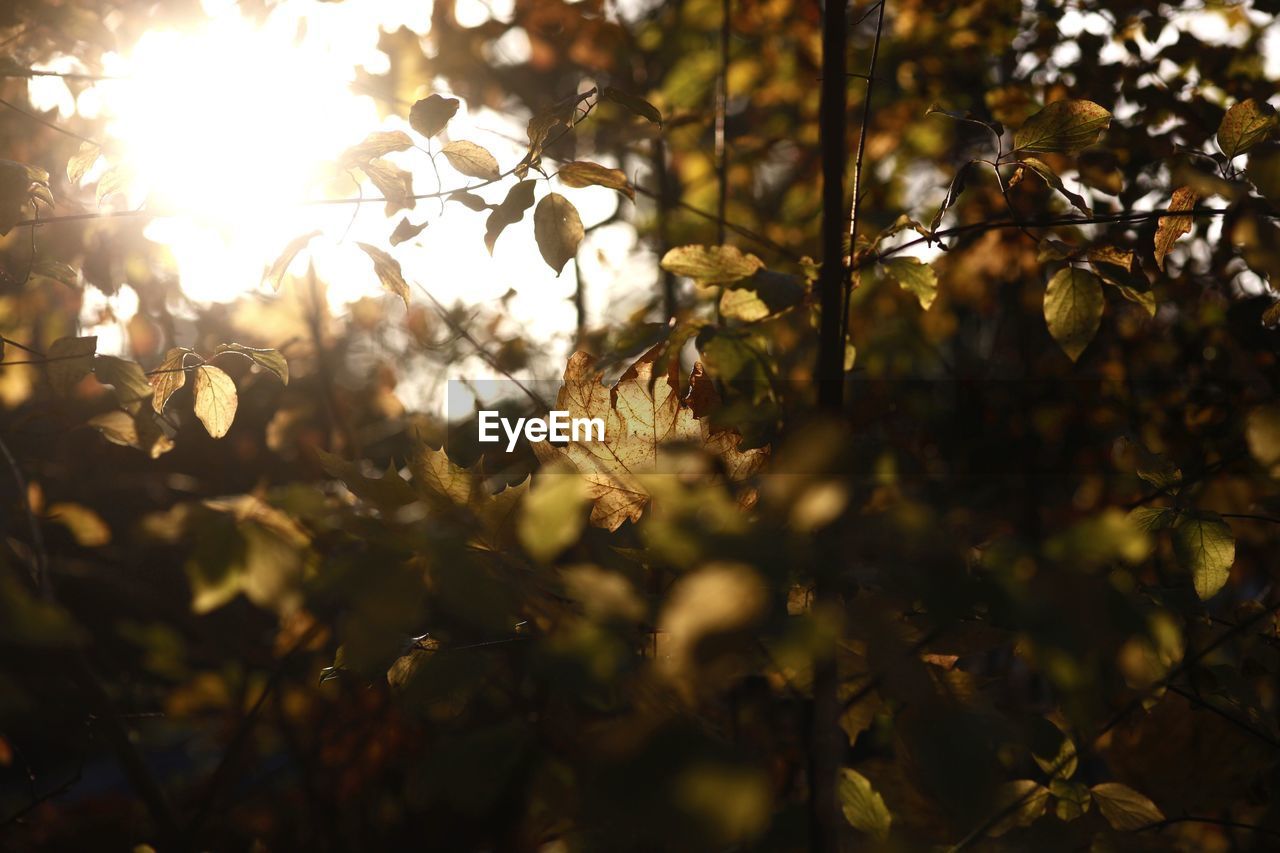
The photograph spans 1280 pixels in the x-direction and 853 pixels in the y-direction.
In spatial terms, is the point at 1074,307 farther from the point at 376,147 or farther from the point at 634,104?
the point at 376,147

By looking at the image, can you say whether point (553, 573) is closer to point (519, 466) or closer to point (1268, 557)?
point (519, 466)

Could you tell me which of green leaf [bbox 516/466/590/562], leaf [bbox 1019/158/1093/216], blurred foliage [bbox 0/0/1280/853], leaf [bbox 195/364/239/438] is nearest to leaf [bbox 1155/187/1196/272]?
blurred foliage [bbox 0/0/1280/853]

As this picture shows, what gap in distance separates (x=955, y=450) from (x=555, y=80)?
284 centimetres

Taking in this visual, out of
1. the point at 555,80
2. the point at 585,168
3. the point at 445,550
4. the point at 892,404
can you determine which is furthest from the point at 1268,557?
the point at 555,80

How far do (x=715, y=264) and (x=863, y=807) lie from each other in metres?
0.57

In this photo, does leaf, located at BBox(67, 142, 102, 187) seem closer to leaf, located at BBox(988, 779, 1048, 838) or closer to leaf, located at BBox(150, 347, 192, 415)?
leaf, located at BBox(150, 347, 192, 415)

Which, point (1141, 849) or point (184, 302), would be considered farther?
point (184, 302)

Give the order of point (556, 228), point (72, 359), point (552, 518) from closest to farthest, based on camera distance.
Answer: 1. point (552, 518)
2. point (556, 228)
3. point (72, 359)

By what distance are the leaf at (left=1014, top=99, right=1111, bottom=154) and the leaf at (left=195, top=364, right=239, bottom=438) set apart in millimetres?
912

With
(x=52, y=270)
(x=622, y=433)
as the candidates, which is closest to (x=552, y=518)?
(x=622, y=433)

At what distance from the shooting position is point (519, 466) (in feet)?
4.97

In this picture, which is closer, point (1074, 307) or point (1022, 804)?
point (1022, 804)

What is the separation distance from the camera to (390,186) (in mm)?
958

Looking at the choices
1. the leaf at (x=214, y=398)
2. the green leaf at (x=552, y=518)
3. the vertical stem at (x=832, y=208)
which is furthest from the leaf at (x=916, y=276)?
the leaf at (x=214, y=398)
